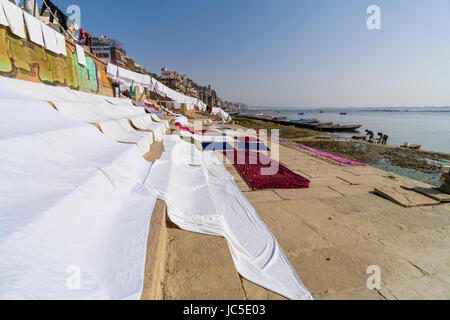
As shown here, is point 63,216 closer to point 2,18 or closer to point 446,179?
point 2,18

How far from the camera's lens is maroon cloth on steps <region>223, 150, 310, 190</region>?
14.6 ft

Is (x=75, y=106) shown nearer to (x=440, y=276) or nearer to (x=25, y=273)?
(x=25, y=273)

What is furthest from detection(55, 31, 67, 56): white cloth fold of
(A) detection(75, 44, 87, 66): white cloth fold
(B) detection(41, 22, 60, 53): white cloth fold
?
(A) detection(75, 44, 87, 66): white cloth fold

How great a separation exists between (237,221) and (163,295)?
1413 millimetres

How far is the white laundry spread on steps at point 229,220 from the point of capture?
6.37 ft

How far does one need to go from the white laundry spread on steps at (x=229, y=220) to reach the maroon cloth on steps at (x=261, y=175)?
0.74m

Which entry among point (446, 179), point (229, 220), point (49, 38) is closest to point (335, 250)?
point (229, 220)

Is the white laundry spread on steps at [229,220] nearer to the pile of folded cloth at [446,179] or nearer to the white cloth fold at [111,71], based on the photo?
the pile of folded cloth at [446,179]

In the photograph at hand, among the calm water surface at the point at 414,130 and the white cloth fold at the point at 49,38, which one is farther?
the calm water surface at the point at 414,130

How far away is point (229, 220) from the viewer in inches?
112

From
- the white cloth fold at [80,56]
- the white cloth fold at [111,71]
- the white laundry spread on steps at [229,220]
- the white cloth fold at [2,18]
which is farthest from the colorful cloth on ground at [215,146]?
the white cloth fold at [111,71]

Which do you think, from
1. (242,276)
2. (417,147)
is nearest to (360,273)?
(242,276)

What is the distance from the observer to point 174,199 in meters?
2.83

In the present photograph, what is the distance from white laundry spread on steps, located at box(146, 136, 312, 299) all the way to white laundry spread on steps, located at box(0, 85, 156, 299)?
0.53 m
